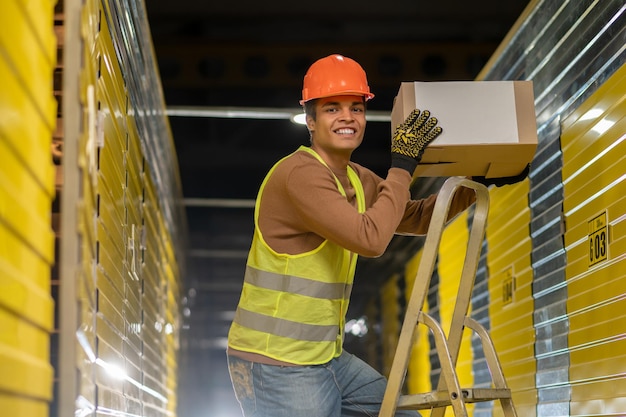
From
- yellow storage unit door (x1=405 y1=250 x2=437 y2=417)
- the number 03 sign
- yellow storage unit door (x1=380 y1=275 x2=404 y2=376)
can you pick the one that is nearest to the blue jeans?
the number 03 sign

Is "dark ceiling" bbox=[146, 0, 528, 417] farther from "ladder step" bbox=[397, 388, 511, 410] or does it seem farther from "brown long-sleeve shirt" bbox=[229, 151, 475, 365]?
"ladder step" bbox=[397, 388, 511, 410]

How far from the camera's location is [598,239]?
3914 millimetres

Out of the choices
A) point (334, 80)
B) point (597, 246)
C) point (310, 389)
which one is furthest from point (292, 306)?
point (597, 246)

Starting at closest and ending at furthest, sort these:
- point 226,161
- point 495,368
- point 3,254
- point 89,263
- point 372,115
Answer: point 3,254, point 89,263, point 495,368, point 372,115, point 226,161

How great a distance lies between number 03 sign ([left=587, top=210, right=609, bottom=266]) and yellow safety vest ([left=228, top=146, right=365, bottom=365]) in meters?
1.13

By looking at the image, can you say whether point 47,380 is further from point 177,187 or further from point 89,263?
point 177,187

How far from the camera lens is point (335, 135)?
12.1 feet

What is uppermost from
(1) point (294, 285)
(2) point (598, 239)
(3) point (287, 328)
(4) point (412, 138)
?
(4) point (412, 138)

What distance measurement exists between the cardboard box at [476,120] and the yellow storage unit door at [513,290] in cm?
140

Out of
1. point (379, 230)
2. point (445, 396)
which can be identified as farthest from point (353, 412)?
point (379, 230)

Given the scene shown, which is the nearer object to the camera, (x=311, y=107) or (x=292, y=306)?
(x=292, y=306)

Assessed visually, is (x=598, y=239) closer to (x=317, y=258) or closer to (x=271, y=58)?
(x=317, y=258)

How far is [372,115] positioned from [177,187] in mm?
2577

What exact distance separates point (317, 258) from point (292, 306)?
0.21m
